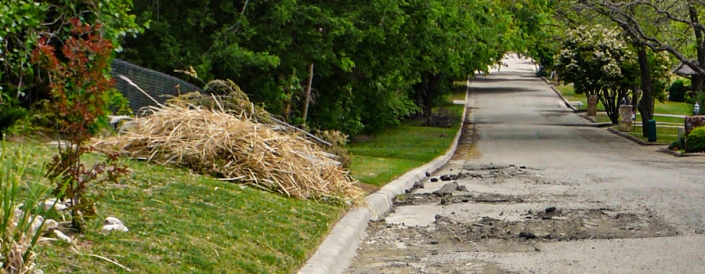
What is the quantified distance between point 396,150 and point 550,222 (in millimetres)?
14715

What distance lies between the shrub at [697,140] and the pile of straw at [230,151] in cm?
1788

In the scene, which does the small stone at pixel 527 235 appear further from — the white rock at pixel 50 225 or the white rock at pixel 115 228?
the white rock at pixel 50 225

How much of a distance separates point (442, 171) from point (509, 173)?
2.59m

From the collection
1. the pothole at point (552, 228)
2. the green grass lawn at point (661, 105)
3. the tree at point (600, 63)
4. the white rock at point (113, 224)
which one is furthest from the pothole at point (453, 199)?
the green grass lawn at point (661, 105)

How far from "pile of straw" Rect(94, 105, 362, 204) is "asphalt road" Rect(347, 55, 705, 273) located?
0.98 m

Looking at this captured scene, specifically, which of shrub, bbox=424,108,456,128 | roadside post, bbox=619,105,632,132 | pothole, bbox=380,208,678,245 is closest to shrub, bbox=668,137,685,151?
roadside post, bbox=619,105,632,132

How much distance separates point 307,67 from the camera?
22.4 metres

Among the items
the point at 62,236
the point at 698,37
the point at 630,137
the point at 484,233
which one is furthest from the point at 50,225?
the point at 630,137

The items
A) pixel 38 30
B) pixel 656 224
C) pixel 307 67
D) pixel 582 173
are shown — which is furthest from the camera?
pixel 307 67

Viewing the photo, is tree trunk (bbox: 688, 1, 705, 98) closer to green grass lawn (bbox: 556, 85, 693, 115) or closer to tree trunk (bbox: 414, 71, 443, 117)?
tree trunk (bbox: 414, 71, 443, 117)

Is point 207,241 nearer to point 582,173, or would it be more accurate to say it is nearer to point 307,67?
point 582,173

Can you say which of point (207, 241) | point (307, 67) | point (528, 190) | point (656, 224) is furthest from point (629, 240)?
point (307, 67)

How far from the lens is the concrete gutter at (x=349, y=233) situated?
8055mm

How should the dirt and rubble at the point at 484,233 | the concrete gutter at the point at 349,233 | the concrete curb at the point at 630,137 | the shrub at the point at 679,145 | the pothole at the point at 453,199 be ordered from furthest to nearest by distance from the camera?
the concrete curb at the point at 630,137
the shrub at the point at 679,145
the pothole at the point at 453,199
the dirt and rubble at the point at 484,233
the concrete gutter at the point at 349,233
